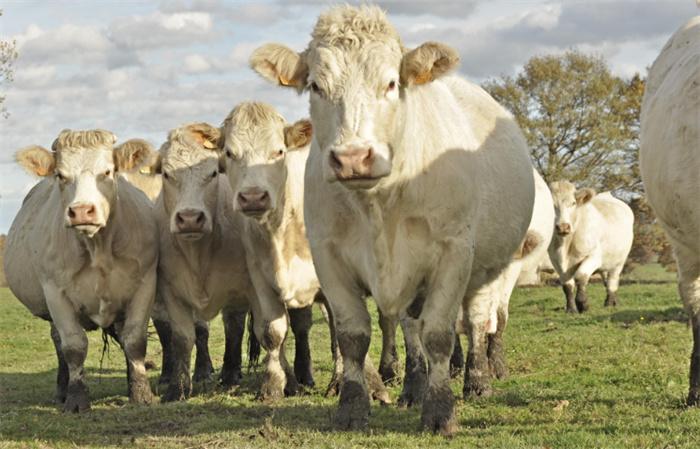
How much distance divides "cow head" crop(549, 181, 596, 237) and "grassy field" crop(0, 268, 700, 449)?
17.6 ft

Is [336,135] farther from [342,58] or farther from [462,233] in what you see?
[462,233]

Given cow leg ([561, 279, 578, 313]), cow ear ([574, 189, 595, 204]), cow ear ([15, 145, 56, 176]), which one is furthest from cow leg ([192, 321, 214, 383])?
cow ear ([574, 189, 595, 204])

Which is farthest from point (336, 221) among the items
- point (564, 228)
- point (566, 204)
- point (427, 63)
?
point (566, 204)

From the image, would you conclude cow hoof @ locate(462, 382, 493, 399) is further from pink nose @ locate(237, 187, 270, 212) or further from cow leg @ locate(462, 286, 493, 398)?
pink nose @ locate(237, 187, 270, 212)

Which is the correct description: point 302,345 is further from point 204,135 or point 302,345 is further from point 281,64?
point 281,64

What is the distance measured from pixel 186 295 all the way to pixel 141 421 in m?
2.00

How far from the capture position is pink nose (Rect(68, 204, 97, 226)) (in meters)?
7.51

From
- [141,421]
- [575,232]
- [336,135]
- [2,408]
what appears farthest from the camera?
[575,232]

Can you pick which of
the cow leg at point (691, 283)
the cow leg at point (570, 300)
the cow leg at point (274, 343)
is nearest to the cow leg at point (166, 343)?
the cow leg at point (274, 343)

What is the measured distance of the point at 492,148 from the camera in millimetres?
7230

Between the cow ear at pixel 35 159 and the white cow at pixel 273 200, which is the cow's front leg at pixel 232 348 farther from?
the cow ear at pixel 35 159

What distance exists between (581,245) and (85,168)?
13.3 m

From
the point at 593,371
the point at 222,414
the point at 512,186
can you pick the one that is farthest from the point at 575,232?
the point at 222,414

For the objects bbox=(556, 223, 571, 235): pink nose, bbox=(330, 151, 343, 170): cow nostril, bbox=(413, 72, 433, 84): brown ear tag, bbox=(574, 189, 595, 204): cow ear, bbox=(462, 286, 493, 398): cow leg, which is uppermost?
bbox=(413, 72, 433, 84): brown ear tag
